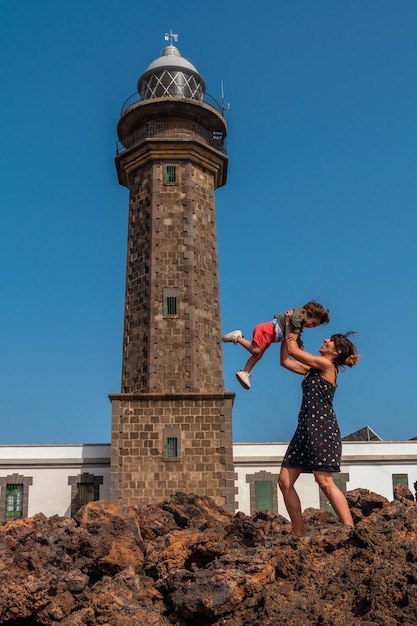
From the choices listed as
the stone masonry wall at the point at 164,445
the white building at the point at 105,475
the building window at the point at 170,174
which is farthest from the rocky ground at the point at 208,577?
the building window at the point at 170,174

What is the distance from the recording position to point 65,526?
7.45m

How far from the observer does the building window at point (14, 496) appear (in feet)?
75.6

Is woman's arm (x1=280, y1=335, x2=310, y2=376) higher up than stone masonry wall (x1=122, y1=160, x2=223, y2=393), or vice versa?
stone masonry wall (x1=122, y1=160, x2=223, y2=393)

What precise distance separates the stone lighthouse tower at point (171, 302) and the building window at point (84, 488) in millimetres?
2967

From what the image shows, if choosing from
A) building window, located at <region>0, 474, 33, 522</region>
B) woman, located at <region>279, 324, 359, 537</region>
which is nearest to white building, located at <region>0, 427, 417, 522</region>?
building window, located at <region>0, 474, 33, 522</region>

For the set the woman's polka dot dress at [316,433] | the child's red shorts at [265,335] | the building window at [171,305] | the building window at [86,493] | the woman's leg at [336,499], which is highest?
the building window at [171,305]

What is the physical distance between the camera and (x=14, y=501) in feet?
75.9

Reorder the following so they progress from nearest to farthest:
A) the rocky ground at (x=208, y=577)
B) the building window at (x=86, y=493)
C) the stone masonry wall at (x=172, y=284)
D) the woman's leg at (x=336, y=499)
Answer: the rocky ground at (x=208, y=577) < the woman's leg at (x=336, y=499) < the stone masonry wall at (x=172, y=284) < the building window at (x=86, y=493)

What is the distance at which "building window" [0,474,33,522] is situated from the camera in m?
23.0

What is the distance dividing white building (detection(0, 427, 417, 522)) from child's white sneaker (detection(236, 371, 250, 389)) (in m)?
16.5

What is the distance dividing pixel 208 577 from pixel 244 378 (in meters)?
2.04

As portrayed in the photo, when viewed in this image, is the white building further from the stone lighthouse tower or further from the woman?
the woman

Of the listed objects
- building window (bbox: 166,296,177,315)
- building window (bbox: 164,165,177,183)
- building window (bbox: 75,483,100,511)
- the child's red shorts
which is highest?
building window (bbox: 164,165,177,183)

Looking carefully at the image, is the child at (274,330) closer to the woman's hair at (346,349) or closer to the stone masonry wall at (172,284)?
the woman's hair at (346,349)
